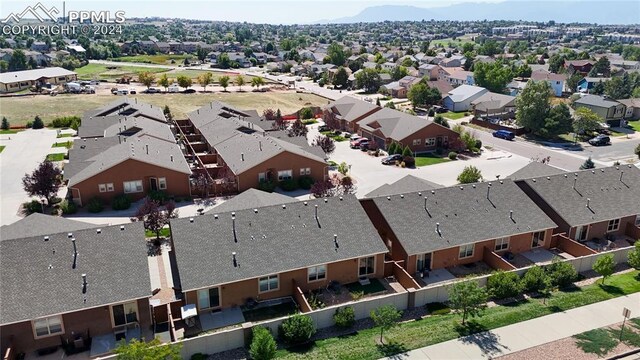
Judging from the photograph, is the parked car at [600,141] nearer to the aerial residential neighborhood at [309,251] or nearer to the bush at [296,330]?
the aerial residential neighborhood at [309,251]

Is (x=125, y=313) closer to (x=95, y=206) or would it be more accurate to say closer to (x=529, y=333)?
(x=95, y=206)

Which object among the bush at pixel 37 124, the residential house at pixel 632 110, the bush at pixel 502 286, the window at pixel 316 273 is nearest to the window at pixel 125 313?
the window at pixel 316 273

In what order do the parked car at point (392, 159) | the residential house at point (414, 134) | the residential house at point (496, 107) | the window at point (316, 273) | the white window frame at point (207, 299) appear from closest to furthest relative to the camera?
the white window frame at point (207, 299) → the window at point (316, 273) → the parked car at point (392, 159) → the residential house at point (414, 134) → the residential house at point (496, 107)

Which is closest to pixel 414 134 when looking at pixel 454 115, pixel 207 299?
pixel 454 115

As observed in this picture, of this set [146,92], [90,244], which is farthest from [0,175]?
[146,92]

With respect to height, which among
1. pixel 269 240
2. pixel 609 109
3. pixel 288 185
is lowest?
pixel 288 185

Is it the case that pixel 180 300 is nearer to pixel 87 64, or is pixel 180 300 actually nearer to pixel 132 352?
pixel 132 352
